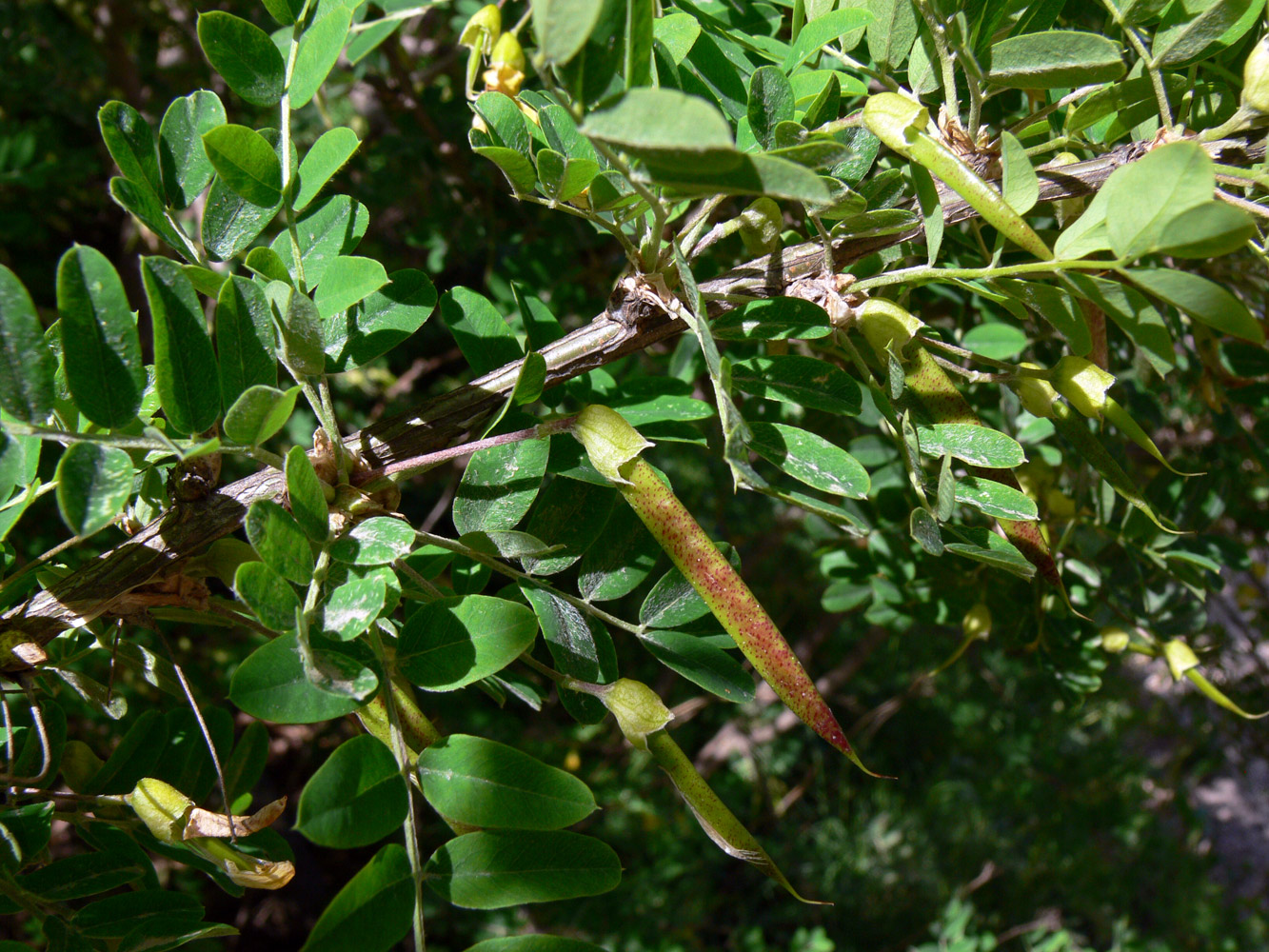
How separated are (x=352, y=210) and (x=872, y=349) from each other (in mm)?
373

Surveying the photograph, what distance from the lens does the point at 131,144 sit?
1.76 feet

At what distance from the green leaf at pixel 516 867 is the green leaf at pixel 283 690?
129mm

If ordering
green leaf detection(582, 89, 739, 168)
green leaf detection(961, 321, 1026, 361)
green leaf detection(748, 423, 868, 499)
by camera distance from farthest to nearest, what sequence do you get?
green leaf detection(961, 321, 1026, 361)
green leaf detection(748, 423, 868, 499)
green leaf detection(582, 89, 739, 168)

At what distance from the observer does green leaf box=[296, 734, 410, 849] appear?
0.42 m

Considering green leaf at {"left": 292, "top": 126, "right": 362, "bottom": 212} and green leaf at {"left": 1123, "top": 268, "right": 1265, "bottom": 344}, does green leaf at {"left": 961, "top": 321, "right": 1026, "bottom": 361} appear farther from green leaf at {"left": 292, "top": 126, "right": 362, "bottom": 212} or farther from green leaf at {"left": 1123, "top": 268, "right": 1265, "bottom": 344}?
green leaf at {"left": 292, "top": 126, "right": 362, "bottom": 212}

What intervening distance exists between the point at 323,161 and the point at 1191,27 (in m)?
0.54

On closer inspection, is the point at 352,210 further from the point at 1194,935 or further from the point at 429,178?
the point at 1194,935

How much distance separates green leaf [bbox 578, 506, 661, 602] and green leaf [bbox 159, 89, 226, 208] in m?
0.37

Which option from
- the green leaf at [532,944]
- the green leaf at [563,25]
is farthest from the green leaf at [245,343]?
the green leaf at [532,944]

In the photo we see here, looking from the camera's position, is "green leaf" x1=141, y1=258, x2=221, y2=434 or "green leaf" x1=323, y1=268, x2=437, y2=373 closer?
"green leaf" x1=141, y1=258, x2=221, y2=434

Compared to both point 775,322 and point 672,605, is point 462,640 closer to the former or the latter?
point 672,605

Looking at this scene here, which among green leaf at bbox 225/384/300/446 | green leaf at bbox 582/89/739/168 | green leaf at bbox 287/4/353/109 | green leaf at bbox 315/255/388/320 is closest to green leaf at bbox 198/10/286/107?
green leaf at bbox 287/4/353/109

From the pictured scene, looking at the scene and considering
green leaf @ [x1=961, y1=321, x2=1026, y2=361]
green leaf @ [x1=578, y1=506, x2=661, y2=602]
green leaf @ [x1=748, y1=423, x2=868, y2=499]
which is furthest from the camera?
green leaf @ [x1=961, y1=321, x2=1026, y2=361]

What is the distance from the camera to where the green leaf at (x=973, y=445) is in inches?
19.8
